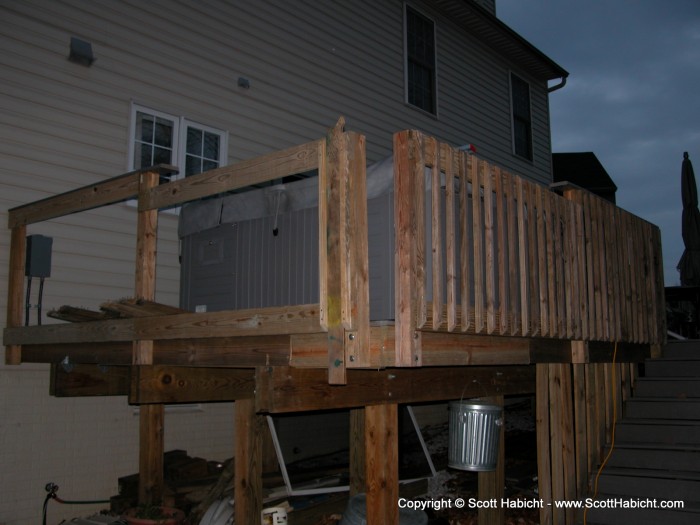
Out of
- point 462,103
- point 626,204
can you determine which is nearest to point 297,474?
point 462,103

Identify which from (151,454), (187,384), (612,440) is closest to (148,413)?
(151,454)

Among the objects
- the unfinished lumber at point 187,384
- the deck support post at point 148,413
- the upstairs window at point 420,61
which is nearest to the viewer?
the unfinished lumber at point 187,384

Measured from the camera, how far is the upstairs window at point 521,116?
1402 centimetres

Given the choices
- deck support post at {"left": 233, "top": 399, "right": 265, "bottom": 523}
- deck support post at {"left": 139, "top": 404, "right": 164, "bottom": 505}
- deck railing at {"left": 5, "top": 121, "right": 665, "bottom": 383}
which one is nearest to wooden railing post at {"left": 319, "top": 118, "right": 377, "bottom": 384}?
deck railing at {"left": 5, "top": 121, "right": 665, "bottom": 383}

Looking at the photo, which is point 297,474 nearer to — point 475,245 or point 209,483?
point 209,483

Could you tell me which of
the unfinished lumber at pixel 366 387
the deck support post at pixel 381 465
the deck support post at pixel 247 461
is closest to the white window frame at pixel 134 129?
the deck support post at pixel 247 461

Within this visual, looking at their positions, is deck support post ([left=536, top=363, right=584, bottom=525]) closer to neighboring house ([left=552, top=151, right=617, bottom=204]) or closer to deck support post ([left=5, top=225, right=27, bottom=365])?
deck support post ([left=5, top=225, right=27, bottom=365])

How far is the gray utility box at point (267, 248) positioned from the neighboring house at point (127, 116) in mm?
1492

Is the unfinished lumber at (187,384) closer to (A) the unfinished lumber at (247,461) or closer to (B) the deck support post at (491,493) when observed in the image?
(A) the unfinished lumber at (247,461)

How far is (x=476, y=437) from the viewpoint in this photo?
533 centimetres

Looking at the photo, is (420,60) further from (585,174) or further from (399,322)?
(585,174)

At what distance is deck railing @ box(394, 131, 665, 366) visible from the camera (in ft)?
12.5

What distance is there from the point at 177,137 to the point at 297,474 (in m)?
4.11

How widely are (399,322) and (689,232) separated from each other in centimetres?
787
